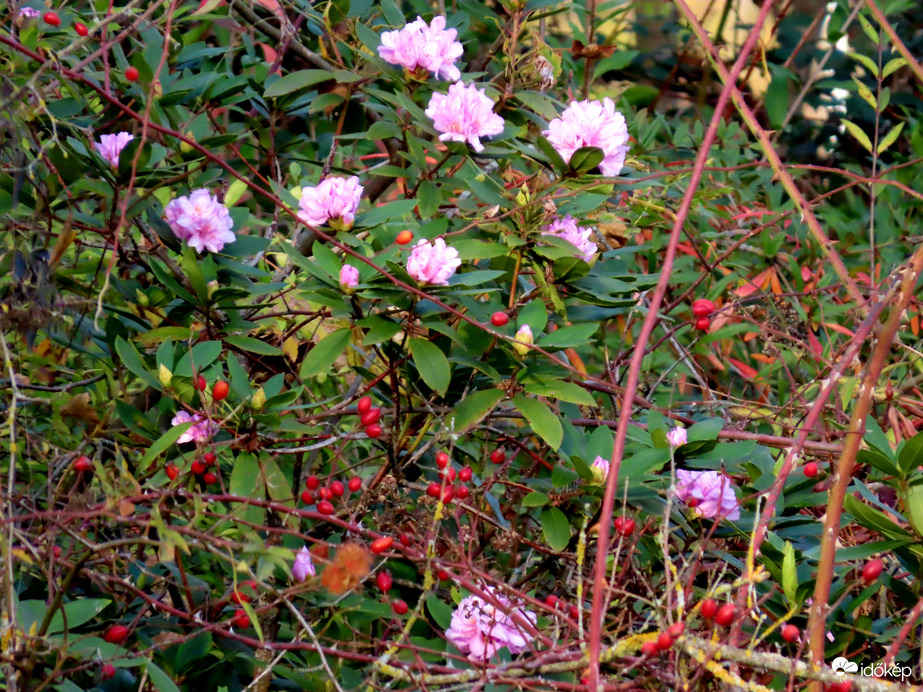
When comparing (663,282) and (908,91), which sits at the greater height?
(663,282)

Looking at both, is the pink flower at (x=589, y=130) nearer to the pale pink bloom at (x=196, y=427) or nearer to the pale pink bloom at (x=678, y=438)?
the pale pink bloom at (x=678, y=438)

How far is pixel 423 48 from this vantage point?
1.67 m

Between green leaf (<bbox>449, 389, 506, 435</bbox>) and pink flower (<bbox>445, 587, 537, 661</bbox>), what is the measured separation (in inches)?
10.3

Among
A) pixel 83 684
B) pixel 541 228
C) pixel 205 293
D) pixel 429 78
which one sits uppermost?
pixel 429 78

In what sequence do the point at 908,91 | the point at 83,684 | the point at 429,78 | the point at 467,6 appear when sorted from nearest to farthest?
1. the point at 83,684
2. the point at 429,78
3. the point at 467,6
4. the point at 908,91

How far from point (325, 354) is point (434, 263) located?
0.24 meters

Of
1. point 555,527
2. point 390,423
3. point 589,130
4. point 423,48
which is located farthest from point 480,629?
point 423,48

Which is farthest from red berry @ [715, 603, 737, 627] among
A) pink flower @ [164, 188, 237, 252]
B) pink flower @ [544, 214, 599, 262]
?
pink flower @ [164, 188, 237, 252]

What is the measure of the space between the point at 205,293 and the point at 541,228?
0.57 meters

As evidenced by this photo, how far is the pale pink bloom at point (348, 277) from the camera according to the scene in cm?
149

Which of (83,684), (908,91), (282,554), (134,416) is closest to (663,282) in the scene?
(282,554)

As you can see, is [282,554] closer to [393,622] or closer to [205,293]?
[393,622]

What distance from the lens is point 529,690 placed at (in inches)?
50.1

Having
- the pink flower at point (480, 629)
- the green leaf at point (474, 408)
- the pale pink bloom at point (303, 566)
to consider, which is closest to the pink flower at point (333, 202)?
the green leaf at point (474, 408)
